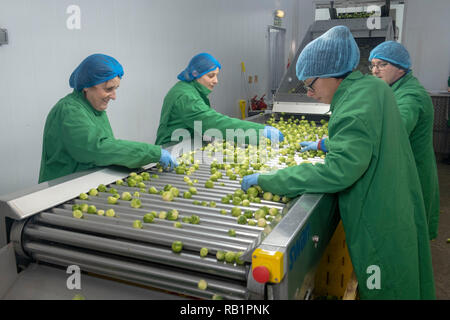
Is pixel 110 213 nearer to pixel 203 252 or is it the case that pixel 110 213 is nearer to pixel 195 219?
pixel 195 219

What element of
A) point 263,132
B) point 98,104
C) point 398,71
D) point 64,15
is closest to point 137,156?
point 98,104

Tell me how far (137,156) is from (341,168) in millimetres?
1212

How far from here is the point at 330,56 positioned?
1.71 m

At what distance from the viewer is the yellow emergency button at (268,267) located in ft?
3.70

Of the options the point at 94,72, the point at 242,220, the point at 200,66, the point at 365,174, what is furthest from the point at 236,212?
the point at 200,66

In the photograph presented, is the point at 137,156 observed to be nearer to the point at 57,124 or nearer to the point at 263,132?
the point at 57,124

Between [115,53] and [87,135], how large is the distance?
231cm

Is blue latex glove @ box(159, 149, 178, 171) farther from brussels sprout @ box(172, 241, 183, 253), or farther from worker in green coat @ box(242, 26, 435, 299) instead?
brussels sprout @ box(172, 241, 183, 253)

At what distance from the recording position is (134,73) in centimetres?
443

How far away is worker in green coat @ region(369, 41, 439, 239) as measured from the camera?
2764 mm

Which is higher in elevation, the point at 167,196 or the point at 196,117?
the point at 196,117

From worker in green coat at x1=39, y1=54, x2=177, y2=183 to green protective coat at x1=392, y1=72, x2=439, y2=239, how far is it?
1.80m

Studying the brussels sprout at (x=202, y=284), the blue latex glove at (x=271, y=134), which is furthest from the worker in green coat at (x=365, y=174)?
the blue latex glove at (x=271, y=134)

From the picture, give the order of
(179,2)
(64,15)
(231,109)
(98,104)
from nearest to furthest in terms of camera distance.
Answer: (98,104), (64,15), (179,2), (231,109)
